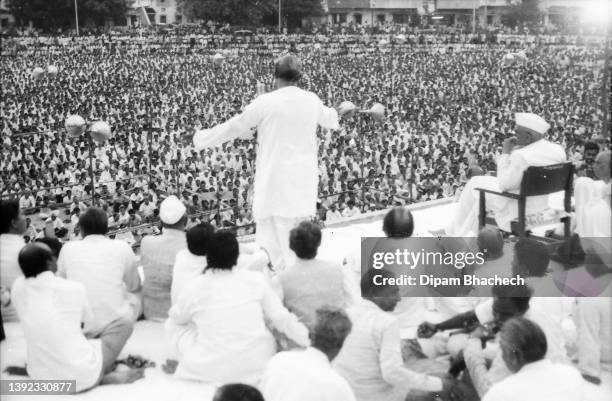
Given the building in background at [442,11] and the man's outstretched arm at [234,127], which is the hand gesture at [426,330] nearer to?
the man's outstretched arm at [234,127]

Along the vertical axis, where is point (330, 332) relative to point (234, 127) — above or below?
below

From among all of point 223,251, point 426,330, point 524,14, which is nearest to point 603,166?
point 426,330

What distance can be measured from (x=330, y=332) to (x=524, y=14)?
49.0 meters

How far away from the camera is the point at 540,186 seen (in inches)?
148

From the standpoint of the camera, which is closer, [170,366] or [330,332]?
[330,332]

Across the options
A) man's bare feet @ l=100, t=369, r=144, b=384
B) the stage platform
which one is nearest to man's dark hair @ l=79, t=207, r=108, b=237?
the stage platform

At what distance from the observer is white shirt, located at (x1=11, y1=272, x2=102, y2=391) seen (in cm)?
261

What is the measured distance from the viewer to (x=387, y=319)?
2.44 metres

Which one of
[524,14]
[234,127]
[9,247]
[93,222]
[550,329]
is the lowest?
[550,329]

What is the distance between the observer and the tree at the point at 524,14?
47312 mm

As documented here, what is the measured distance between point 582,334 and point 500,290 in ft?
1.46

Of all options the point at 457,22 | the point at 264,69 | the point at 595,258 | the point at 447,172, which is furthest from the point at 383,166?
the point at 457,22

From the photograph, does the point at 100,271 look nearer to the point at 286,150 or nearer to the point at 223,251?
the point at 223,251

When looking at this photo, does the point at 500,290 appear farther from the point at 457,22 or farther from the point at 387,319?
the point at 457,22
